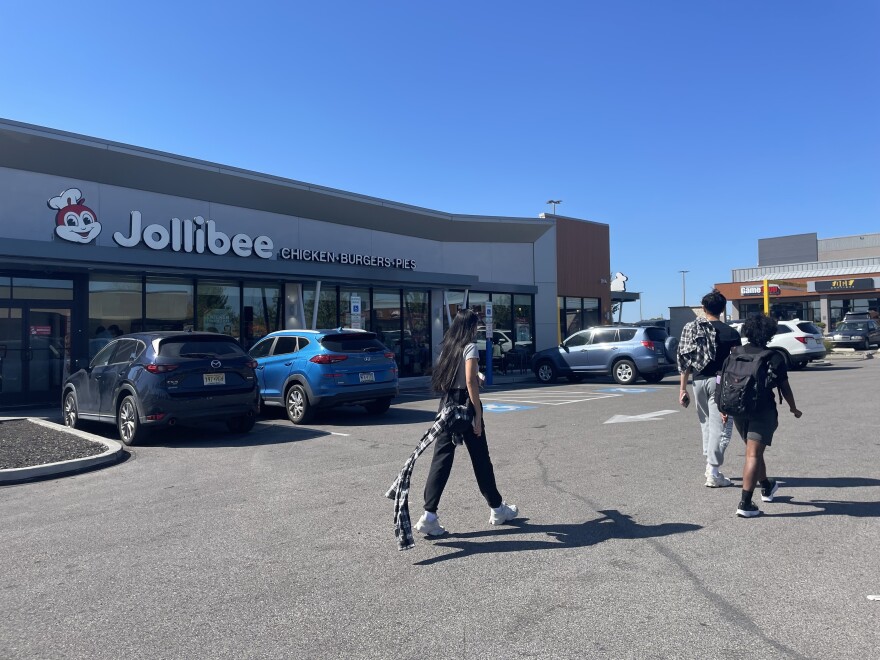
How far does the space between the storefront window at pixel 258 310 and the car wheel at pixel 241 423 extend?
728cm

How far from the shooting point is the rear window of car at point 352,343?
12156 mm

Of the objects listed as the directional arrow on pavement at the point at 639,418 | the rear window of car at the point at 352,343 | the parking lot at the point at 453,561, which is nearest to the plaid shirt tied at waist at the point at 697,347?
the parking lot at the point at 453,561

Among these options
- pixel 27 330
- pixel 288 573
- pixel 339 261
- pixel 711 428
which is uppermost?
pixel 339 261

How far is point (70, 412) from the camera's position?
11.8 m

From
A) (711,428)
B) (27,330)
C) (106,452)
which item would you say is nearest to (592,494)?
(711,428)

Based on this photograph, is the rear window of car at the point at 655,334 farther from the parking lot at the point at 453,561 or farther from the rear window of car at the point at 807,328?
the parking lot at the point at 453,561

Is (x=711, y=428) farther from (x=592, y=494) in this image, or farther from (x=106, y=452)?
(x=106, y=452)

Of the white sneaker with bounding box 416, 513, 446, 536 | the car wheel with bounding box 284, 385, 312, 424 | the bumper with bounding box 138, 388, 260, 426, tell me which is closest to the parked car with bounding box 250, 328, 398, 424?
the car wheel with bounding box 284, 385, 312, 424

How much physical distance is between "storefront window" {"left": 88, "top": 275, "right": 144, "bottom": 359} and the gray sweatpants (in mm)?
13145

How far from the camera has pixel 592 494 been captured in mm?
6555

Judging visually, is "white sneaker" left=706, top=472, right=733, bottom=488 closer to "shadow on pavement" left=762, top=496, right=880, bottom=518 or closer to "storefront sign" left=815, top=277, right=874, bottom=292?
"shadow on pavement" left=762, top=496, right=880, bottom=518

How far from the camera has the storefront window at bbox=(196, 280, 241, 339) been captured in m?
17.6

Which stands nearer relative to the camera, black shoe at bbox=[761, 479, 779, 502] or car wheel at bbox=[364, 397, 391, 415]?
black shoe at bbox=[761, 479, 779, 502]

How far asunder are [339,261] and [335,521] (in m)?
15.7
